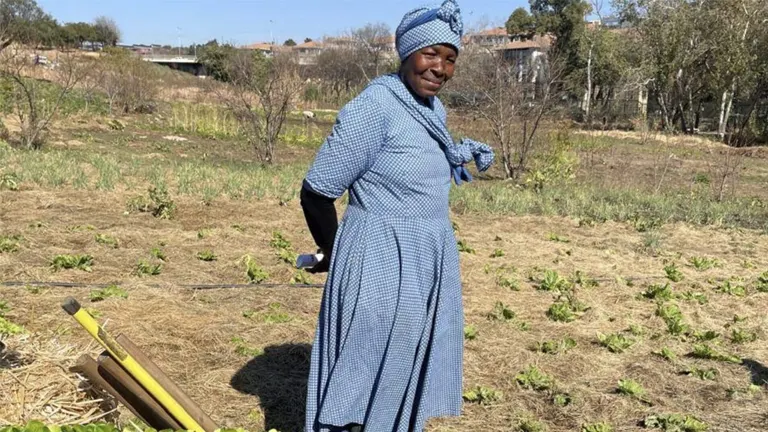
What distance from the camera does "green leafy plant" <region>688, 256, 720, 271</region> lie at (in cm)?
690

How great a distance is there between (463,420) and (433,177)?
5.57 feet

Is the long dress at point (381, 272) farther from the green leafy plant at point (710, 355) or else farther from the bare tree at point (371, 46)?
the bare tree at point (371, 46)

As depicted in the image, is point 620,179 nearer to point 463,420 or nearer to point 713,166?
point 713,166

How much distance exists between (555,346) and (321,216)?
8.76 feet

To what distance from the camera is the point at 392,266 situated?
234 cm

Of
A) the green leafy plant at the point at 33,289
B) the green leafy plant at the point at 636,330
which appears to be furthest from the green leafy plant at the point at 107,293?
the green leafy plant at the point at 636,330

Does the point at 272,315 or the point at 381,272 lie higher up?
the point at 381,272

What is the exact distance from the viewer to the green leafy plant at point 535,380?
398 centimetres

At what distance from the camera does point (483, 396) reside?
3.80 meters

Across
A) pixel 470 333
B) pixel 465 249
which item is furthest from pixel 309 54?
pixel 470 333

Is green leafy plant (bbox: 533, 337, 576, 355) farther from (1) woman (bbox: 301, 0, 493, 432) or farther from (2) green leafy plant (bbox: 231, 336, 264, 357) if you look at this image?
(1) woman (bbox: 301, 0, 493, 432)

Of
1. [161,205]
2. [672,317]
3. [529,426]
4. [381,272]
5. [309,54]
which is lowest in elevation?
[529,426]

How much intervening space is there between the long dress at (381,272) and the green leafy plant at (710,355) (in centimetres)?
276

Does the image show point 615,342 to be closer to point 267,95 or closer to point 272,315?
point 272,315
